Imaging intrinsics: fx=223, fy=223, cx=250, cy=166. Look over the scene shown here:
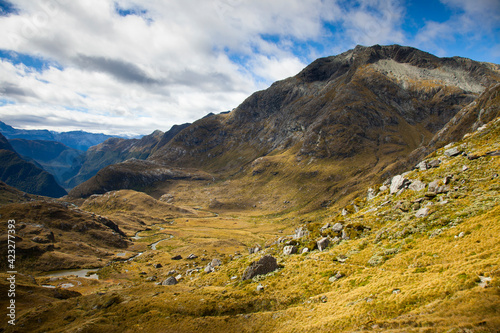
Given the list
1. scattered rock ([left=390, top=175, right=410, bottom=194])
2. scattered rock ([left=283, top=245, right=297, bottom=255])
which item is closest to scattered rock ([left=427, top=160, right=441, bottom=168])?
scattered rock ([left=390, top=175, right=410, bottom=194])

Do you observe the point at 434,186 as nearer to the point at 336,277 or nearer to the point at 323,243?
the point at 323,243

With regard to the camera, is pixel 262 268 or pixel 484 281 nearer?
pixel 484 281

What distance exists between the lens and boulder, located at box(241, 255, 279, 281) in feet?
133

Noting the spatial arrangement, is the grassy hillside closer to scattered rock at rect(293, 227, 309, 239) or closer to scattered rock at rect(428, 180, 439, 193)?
scattered rock at rect(428, 180, 439, 193)

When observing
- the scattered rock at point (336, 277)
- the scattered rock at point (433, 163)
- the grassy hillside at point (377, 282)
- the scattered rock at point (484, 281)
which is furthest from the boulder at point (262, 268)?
the scattered rock at point (433, 163)

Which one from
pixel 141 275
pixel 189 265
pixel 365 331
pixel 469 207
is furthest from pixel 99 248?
pixel 469 207

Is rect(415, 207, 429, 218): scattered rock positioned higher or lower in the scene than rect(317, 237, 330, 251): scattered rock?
higher

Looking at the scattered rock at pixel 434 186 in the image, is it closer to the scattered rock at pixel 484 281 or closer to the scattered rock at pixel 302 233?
the scattered rock at pixel 484 281

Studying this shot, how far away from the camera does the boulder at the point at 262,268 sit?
133ft

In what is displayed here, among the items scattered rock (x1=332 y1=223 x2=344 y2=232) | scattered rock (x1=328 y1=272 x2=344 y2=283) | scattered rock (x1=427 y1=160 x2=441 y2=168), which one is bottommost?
scattered rock (x1=328 y1=272 x2=344 y2=283)

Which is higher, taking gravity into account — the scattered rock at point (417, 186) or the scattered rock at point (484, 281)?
the scattered rock at point (417, 186)

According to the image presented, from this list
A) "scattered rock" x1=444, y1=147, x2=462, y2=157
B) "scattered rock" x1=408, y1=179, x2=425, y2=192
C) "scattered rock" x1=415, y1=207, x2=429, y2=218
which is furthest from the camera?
"scattered rock" x1=444, y1=147, x2=462, y2=157

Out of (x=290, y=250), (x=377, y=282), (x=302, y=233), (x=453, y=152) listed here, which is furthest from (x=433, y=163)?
(x=290, y=250)

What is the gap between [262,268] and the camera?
40.8 meters
